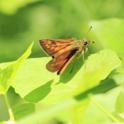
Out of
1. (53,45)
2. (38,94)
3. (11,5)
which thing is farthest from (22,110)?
(11,5)

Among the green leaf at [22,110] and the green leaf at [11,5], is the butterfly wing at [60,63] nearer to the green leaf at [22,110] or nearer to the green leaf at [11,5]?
the green leaf at [22,110]

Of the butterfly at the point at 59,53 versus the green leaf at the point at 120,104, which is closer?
the green leaf at the point at 120,104

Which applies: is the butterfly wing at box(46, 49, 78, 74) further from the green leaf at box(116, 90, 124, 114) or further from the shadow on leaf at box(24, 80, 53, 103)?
the green leaf at box(116, 90, 124, 114)

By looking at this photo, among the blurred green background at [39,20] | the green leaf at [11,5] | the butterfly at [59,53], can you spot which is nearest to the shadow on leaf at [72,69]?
the butterfly at [59,53]

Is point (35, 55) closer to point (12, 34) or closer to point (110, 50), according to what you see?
point (12, 34)

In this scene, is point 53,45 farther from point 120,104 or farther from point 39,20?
point 39,20
